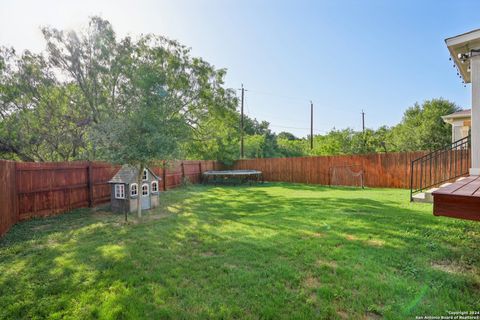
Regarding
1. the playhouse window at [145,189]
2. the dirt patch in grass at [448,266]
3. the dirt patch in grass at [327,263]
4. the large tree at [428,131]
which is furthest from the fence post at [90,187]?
the large tree at [428,131]

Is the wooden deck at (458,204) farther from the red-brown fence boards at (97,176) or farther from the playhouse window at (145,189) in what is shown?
the playhouse window at (145,189)

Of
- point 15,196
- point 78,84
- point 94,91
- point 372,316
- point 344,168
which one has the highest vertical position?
point 78,84

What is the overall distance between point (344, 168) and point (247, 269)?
475 inches

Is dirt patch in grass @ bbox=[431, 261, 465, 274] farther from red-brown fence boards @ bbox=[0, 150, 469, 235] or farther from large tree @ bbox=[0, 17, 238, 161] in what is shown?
large tree @ bbox=[0, 17, 238, 161]

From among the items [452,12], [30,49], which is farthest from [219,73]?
[452,12]

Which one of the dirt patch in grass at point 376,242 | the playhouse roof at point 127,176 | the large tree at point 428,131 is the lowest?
the dirt patch in grass at point 376,242

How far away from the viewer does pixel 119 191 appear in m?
7.37

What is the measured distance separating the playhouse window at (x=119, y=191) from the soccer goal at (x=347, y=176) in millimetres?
11008

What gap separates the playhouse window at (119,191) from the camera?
7.30 metres

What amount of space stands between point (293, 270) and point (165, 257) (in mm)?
1894

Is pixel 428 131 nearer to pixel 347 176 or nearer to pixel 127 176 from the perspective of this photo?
pixel 347 176

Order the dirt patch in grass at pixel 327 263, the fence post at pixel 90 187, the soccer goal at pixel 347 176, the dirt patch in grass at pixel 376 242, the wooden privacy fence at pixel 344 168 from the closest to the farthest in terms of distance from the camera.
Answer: the dirt patch in grass at pixel 327 263 < the dirt patch in grass at pixel 376 242 < the fence post at pixel 90 187 < the wooden privacy fence at pixel 344 168 < the soccer goal at pixel 347 176

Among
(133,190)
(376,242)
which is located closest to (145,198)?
(133,190)

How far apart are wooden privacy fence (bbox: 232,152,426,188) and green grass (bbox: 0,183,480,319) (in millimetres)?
7079
